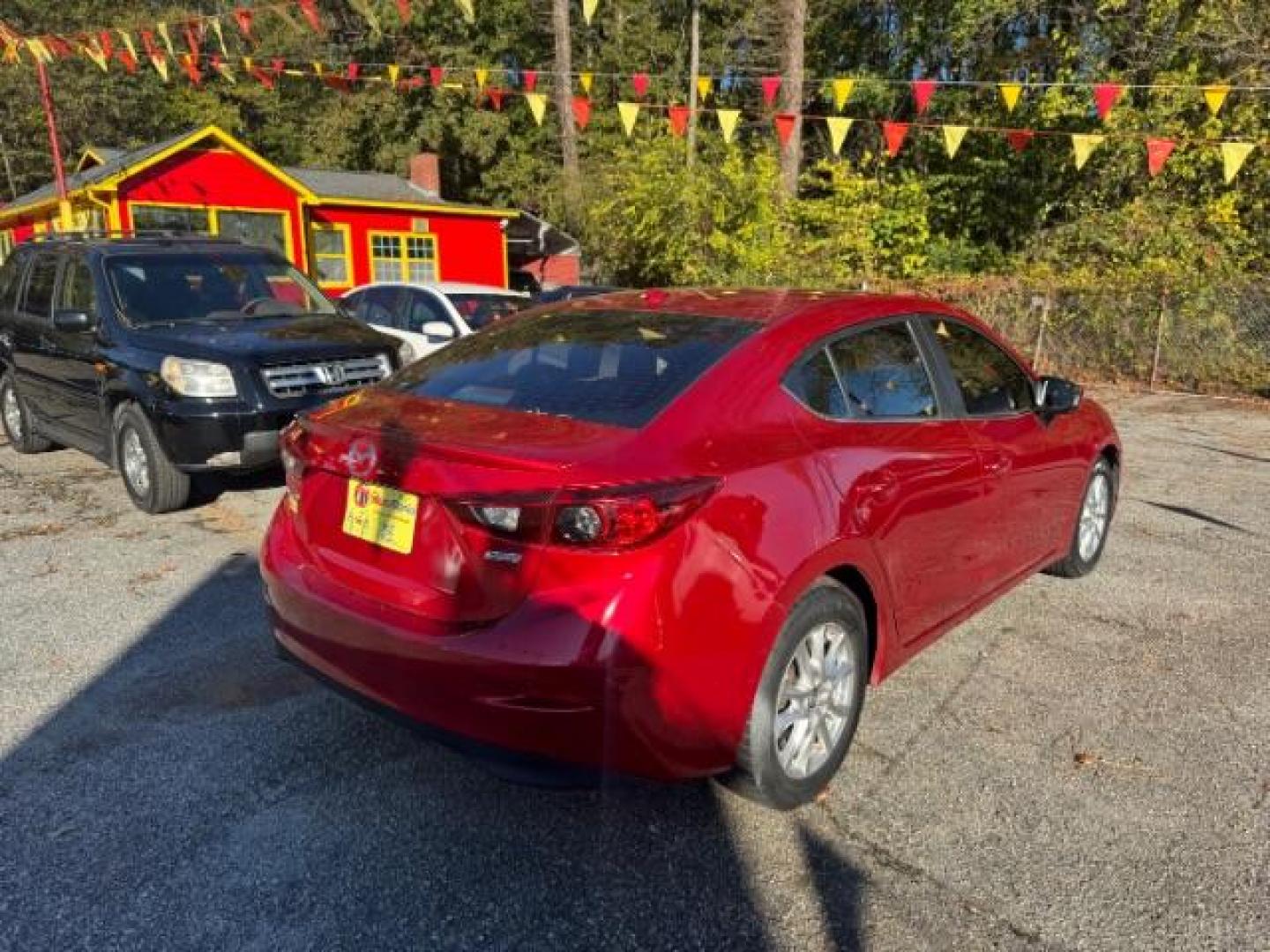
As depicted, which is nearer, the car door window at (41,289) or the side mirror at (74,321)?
the side mirror at (74,321)

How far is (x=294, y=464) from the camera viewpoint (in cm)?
307

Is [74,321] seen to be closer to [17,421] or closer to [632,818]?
[17,421]

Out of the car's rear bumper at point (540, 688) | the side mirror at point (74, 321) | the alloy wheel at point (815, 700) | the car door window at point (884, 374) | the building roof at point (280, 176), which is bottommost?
the alloy wheel at point (815, 700)

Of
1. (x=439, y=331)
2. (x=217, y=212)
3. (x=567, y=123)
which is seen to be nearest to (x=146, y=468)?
(x=439, y=331)

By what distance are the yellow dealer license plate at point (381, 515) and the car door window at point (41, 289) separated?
5.44 m

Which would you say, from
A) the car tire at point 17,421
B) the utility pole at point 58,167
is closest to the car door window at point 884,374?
the car tire at point 17,421

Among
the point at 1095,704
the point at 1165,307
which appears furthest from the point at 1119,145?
the point at 1095,704

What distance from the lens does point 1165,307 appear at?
522 inches

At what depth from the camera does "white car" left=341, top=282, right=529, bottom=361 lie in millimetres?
10373

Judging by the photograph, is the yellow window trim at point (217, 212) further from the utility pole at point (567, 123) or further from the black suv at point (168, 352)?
the black suv at point (168, 352)

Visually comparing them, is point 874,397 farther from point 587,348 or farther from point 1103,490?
point 1103,490

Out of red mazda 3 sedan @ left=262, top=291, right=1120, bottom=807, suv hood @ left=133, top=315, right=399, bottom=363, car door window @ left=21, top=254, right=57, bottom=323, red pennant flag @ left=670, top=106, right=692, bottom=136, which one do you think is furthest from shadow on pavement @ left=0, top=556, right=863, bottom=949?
red pennant flag @ left=670, top=106, right=692, bottom=136

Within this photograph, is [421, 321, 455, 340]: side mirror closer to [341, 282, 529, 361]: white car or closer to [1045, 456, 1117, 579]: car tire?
[341, 282, 529, 361]: white car

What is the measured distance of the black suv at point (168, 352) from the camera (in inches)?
228
